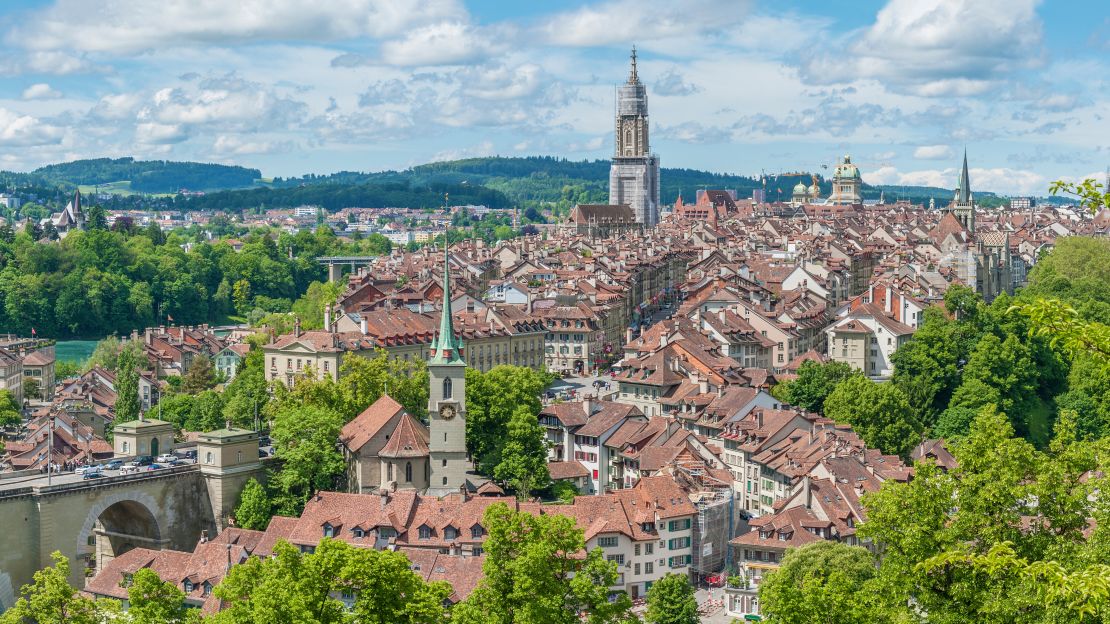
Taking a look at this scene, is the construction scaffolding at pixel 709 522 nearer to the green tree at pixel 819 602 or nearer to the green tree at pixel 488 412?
the green tree at pixel 488 412

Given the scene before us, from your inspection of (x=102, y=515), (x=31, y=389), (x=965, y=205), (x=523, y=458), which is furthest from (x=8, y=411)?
(x=965, y=205)

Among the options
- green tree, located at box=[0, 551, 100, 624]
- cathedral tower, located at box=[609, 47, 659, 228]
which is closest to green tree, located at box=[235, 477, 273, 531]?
green tree, located at box=[0, 551, 100, 624]

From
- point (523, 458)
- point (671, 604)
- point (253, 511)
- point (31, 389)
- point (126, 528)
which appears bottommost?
point (671, 604)

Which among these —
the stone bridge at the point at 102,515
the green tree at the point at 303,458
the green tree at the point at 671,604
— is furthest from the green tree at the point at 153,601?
the green tree at the point at 303,458

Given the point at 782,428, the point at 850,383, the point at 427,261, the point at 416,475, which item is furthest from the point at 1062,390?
the point at 427,261

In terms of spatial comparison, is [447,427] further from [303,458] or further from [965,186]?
[965,186]
